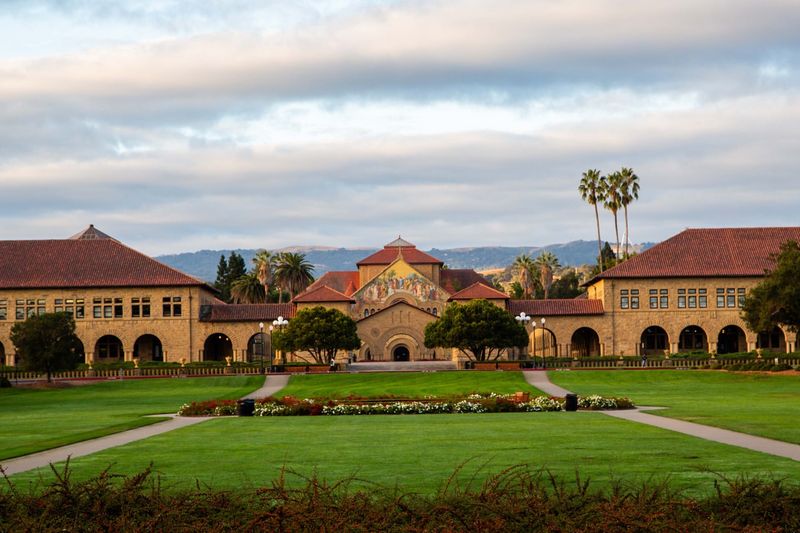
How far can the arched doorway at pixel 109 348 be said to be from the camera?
9438 centimetres

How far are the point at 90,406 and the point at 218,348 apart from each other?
52.9m

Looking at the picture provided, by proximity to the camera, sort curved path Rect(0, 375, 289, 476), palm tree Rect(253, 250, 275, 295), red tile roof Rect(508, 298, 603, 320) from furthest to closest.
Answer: palm tree Rect(253, 250, 275, 295) < red tile roof Rect(508, 298, 603, 320) < curved path Rect(0, 375, 289, 476)

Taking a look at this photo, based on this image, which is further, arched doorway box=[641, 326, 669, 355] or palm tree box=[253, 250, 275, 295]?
palm tree box=[253, 250, 275, 295]

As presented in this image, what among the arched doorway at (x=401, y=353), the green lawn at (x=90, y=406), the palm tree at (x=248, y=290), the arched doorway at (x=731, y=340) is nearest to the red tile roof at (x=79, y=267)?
the arched doorway at (x=401, y=353)

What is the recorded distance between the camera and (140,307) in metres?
92.5

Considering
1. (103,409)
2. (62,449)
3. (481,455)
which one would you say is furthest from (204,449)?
(103,409)

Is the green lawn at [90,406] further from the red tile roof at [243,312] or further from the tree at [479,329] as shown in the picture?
the red tile roof at [243,312]

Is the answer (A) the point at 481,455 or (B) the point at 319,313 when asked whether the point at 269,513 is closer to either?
(A) the point at 481,455

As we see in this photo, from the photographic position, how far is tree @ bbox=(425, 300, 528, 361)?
259ft

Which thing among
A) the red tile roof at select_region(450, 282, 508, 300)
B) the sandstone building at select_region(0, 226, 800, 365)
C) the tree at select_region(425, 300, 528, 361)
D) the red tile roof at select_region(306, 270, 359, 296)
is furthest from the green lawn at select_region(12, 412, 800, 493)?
the red tile roof at select_region(306, 270, 359, 296)

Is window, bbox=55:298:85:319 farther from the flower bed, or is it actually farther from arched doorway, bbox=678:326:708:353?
the flower bed

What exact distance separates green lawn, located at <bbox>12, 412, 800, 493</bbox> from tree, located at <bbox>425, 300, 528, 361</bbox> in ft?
158

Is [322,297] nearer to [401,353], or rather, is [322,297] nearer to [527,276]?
[401,353]

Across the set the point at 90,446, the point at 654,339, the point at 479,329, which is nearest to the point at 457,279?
the point at 654,339
